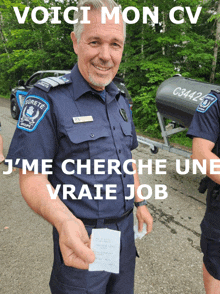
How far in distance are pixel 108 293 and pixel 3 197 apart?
281cm

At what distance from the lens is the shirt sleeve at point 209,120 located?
4.95 ft

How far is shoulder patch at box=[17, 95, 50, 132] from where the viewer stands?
3.39ft

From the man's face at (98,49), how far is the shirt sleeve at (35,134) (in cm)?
29

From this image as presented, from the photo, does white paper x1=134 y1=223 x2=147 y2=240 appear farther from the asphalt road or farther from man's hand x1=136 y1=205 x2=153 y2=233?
the asphalt road

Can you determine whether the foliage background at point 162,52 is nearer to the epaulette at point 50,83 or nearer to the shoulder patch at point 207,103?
the shoulder patch at point 207,103

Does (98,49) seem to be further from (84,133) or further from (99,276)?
(99,276)

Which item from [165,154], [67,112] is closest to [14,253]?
[67,112]

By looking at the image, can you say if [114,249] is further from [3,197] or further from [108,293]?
[3,197]

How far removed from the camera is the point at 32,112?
1.06 meters

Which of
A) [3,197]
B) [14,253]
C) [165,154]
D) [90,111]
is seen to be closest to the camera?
[90,111]

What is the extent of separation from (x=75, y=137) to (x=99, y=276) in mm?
764

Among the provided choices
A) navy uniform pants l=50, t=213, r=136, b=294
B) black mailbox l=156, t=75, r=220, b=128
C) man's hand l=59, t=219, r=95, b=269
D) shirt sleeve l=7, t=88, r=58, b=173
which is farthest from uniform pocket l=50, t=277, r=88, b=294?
black mailbox l=156, t=75, r=220, b=128

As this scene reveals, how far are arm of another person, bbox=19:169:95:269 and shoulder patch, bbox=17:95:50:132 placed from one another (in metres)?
0.22

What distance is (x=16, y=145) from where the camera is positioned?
106cm
